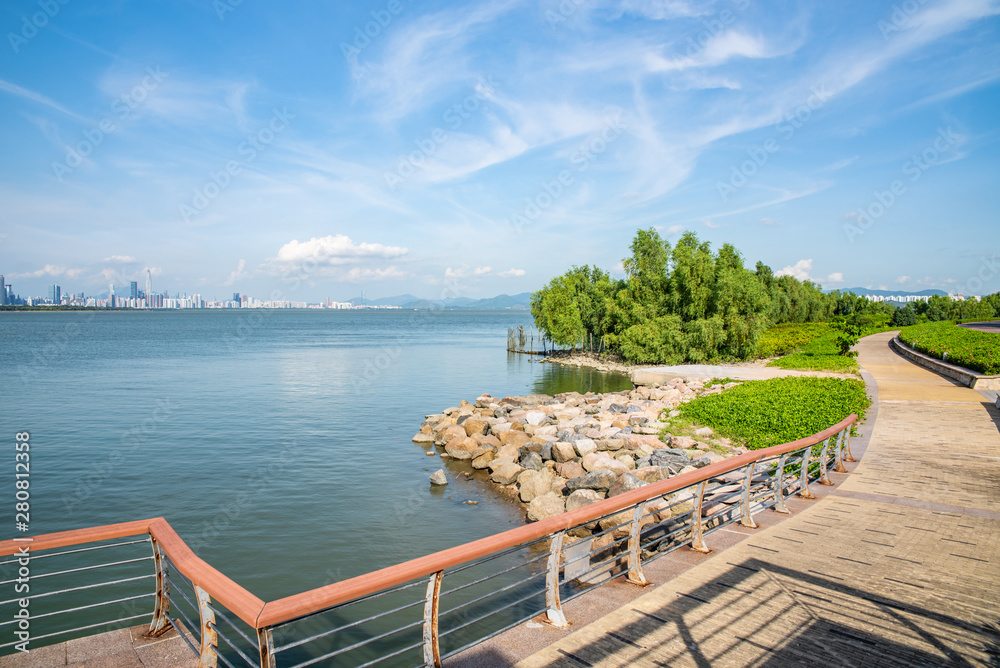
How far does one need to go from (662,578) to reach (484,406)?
20.6 m

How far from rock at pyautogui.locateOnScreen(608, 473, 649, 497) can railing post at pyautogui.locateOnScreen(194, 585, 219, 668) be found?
9.64 metres

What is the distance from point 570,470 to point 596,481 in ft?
6.46

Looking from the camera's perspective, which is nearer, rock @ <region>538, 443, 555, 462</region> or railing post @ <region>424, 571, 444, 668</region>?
railing post @ <region>424, 571, 444, 668</region>

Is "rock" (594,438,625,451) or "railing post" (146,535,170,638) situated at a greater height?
"railing post" (146,535,170,638)

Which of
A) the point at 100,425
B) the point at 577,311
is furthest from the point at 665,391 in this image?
the point at 577,311

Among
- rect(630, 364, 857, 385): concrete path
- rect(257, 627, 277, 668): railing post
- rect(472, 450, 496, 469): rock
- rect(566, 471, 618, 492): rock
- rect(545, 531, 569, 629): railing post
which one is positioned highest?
rect(257, 627, 277, 668): railing post

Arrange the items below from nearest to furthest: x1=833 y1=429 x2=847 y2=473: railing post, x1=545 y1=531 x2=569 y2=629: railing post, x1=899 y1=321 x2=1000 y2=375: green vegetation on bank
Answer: x1=545 y1=531 x2=569 y2=629: railing post < x1=833 y1=429 x2=847 y2=473: railing post < x1=899 y1=321 x2=1000 y2=375: green vegetation on bank

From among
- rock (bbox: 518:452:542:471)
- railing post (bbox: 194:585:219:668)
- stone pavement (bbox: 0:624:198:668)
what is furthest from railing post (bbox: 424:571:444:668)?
rock (bbox: 518:452:542:471)

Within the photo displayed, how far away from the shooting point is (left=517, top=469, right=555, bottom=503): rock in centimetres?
1395

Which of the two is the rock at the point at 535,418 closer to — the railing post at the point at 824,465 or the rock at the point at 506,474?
the rock at the point at 506,474

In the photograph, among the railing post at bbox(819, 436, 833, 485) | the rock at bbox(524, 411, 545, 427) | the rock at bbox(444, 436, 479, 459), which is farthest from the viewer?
the rock at bbox(524, 411, 545, 427)

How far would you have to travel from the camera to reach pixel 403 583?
202 inches

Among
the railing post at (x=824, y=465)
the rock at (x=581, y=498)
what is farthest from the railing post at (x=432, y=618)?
the rock at (x=581, y=498)

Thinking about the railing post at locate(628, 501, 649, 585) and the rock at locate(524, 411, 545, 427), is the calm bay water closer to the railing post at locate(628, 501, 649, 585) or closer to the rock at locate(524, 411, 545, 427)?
the rock at locate(524, 411, 545, 427)
